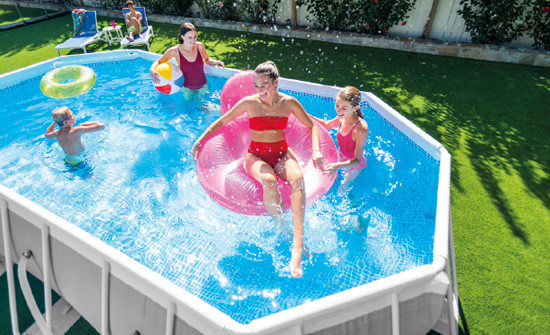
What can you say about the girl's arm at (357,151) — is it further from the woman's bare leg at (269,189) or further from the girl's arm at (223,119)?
the girl's arm at (223,119)

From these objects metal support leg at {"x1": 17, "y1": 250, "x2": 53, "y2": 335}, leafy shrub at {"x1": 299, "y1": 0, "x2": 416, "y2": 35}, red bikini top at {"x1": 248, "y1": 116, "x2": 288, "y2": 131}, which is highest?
leafy shrub at {"x1": 299, "y1": 0, "x2": 416, "y2": 35}

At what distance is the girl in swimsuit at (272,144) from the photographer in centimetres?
285

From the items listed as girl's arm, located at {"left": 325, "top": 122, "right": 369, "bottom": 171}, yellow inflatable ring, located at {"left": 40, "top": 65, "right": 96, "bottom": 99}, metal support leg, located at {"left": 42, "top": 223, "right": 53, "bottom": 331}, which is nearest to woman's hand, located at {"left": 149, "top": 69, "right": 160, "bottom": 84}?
yellow inflatable ring, located at {"left": 40, "top": 65, "right": 96, "bottom": 99}

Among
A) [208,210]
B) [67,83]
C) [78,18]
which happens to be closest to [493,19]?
[208,210]

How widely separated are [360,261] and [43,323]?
9.78ft

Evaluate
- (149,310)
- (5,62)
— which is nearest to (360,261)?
(149,310)

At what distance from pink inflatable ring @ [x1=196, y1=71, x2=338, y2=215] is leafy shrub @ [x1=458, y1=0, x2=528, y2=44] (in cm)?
575

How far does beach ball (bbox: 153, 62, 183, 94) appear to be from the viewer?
5.14m

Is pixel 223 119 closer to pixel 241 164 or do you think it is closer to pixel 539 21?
pixel 241 164

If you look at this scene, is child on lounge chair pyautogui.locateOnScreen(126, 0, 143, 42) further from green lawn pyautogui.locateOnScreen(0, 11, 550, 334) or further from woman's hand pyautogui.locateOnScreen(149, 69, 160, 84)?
woman's hand pyautogui.locateOnScreen(149, 69, 160, 84)

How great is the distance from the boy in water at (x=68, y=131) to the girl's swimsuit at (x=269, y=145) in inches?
97.0

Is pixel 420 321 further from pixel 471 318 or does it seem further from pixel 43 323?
pixel 43 323

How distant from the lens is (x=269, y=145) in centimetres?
325

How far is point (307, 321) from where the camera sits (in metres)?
1.87
